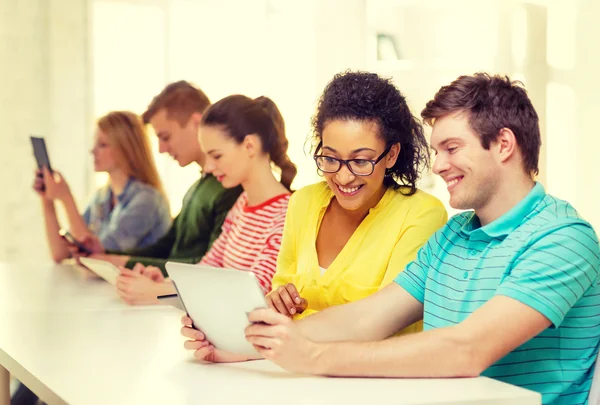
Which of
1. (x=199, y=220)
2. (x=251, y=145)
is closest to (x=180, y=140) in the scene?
(x=199, y=220)

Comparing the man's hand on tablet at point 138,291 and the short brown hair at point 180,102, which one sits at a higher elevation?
the short brown hair at point 180,102

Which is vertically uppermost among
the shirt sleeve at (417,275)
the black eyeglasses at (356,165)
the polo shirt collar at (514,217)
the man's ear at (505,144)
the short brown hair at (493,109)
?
the short brown hair at (493,109)

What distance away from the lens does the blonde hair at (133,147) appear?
3.79 metres

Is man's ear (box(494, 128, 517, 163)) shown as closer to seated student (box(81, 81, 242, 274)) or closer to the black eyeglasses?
the black eyeglasses

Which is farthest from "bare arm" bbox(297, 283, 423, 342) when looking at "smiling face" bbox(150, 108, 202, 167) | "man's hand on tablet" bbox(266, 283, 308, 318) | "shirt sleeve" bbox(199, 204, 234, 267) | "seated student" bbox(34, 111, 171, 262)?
"seated student" bbox(34, 111, 171, 262)

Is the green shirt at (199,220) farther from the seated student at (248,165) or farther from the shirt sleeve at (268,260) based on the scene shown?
the shirt sleeve at (268,260)

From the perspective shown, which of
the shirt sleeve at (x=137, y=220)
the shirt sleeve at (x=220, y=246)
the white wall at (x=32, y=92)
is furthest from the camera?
the white wall at (x=32, y=92)

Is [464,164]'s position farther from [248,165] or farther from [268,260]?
[248,165]

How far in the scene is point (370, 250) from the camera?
191 cm

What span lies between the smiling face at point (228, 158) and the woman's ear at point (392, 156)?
0.71 metres

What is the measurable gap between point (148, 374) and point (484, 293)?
23.8 inches

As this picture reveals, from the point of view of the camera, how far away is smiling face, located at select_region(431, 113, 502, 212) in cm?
157

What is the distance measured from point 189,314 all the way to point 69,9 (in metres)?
4.31

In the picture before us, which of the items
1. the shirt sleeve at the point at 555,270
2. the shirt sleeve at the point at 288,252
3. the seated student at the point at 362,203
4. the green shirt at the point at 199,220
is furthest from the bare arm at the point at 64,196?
the shirt sleeve at the point at 555,270
